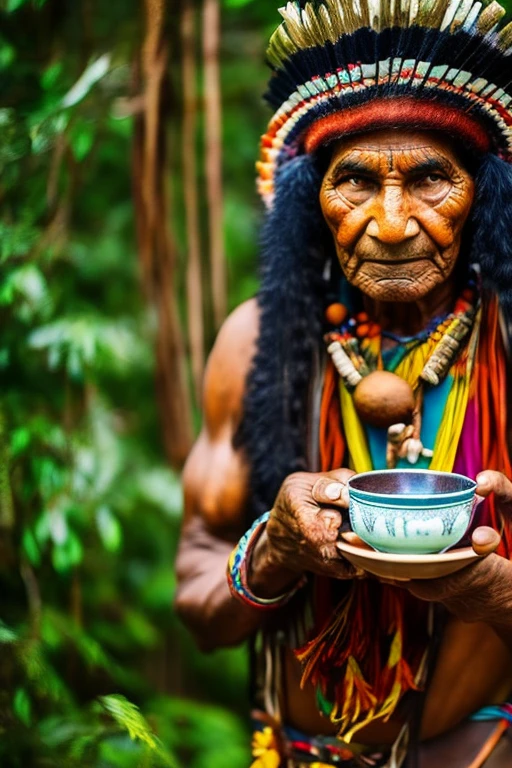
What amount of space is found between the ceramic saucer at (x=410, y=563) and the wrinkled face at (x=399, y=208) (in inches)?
16.7

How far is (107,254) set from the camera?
3.56 m

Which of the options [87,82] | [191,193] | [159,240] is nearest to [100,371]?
[159,240]

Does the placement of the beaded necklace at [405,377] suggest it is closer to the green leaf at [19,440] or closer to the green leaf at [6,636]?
the green leaf at [6,636]

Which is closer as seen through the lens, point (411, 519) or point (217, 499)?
point (411, 519)

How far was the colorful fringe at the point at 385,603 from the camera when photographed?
161cm

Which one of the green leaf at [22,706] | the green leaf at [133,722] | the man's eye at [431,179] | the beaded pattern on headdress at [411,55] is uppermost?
the beaded pattern on headdress at [411,55]

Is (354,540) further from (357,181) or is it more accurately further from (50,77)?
(50,77)

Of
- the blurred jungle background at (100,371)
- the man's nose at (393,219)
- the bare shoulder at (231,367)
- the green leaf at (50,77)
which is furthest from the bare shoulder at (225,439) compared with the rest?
the green leaf at (50,77)

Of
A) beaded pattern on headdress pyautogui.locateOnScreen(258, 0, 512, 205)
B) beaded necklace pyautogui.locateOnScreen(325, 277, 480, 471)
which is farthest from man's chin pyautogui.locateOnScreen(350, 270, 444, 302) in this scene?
beaded pattern on headdress pyautogui.locateOnScreen(258, 0, 512, 205)

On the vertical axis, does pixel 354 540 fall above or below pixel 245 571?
above

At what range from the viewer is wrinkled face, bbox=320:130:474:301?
1.49m

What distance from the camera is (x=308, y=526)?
1.46m

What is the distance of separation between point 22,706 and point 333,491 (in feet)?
3.37

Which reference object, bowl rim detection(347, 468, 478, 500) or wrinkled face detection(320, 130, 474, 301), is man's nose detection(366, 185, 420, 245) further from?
bowl rim detection(347, 468, 478, 500)
